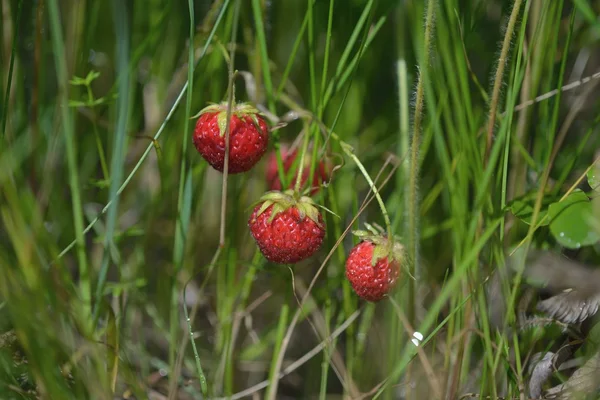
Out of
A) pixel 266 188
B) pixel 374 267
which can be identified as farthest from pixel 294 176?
pixel 374 267

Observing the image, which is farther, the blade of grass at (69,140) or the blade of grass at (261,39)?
the blade of grass at (261,39)

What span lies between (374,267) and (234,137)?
27 cm

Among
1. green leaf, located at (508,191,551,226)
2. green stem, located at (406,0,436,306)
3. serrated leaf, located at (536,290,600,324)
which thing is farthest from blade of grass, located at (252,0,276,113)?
serrated leaf, located at (536,290,600,324)

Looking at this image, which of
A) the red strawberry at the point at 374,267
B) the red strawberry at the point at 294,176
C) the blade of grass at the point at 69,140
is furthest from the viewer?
the red strawberry at the point at 294,176

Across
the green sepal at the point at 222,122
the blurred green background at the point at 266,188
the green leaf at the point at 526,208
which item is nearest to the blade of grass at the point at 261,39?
the blurred green background at the point at 266,188

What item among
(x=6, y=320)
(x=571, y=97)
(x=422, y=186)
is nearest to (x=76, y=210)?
(x=6, y=320)

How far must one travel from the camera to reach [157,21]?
130cm

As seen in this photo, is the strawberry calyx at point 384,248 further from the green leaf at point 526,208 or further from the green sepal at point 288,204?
the green leaf at point 526,208

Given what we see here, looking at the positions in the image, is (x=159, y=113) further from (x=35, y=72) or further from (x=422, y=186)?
(x=422, y=186)

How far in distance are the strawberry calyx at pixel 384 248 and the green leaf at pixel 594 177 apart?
0.28 metres

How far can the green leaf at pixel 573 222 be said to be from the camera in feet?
2.83

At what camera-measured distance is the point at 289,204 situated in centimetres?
94

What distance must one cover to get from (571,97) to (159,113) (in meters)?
0.85

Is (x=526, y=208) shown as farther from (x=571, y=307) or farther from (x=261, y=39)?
(x=261, y=39)
